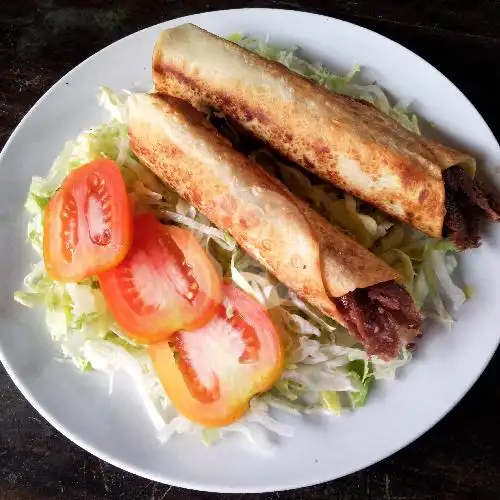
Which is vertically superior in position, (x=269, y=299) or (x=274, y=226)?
(x=274, y=226)

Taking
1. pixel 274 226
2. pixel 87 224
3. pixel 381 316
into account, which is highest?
pixel 274 226

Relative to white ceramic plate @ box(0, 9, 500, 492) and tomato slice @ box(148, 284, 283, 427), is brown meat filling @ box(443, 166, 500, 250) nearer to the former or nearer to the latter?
white ceramic plate @ box(0, 9, 500, 492)

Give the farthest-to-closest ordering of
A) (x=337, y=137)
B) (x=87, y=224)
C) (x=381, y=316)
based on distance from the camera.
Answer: (x=87, y=224)
(x=337, y=137)
(x=381, y=316)

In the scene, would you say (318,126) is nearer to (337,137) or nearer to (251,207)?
(337,137)

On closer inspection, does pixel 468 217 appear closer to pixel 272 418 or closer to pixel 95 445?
pixel 272 418

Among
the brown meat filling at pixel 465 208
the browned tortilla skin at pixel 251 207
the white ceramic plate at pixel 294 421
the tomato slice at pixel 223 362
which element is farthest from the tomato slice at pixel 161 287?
the brown meat filling at pixel 465 208

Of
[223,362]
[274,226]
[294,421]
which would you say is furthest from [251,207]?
[294,421]
